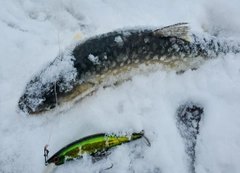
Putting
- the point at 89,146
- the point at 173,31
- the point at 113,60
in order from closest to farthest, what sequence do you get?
the point at 89,146 < the point at 113,60 < the point at 173,31

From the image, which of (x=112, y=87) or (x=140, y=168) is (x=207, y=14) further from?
(x=140, y=168)

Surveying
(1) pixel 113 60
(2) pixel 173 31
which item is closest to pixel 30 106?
(1) pixel 113 60

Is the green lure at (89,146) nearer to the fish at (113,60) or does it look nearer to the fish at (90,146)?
the fish at (90,146)

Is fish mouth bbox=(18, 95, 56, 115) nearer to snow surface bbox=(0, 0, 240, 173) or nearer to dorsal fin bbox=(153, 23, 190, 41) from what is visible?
snow surface bbox=(0, 0, 240, 173)

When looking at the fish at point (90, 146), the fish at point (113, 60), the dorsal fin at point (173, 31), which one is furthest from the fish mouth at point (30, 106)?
the dorsal fin at point (173, 31)

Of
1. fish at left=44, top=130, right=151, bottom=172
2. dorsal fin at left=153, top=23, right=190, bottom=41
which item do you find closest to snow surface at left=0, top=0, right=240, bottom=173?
fish at left=44, top=130, right=151, bottom=172

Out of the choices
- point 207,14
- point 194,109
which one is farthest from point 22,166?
point 207,14

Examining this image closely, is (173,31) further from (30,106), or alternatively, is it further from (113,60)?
(30,106)
